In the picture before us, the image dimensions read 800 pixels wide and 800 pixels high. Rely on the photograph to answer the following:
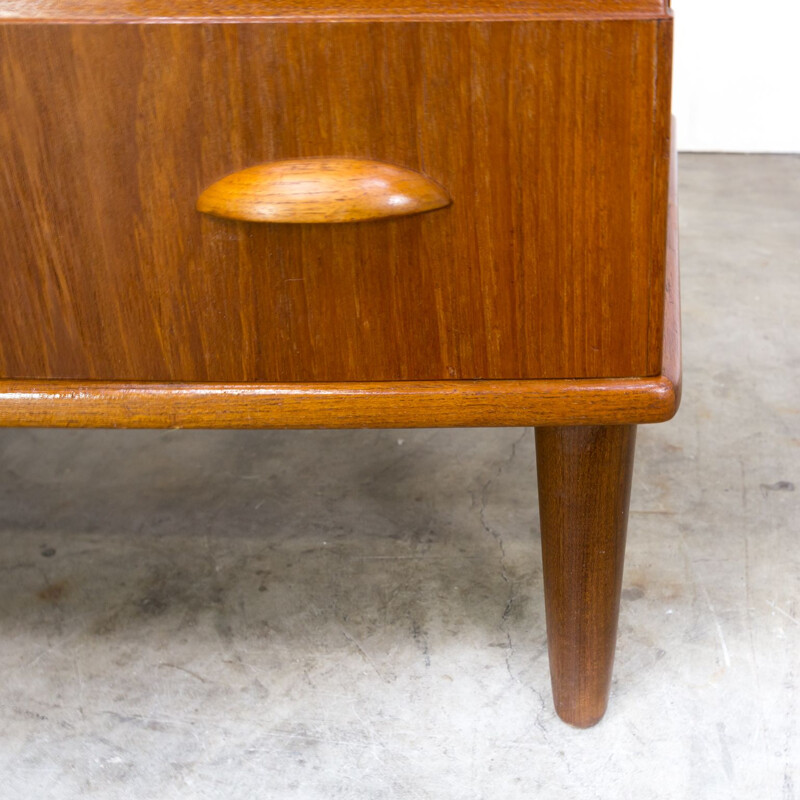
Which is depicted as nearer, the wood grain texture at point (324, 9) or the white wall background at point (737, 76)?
the wood grain texture at point (324, 9)

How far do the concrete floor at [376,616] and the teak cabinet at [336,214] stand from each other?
0.98 feet

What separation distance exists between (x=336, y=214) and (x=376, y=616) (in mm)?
503

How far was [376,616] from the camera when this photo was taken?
976 mm

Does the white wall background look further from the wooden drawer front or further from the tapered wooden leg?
the wooden drawer front

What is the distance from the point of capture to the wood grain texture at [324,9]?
0.53 metres

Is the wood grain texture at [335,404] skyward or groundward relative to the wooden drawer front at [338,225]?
groundward

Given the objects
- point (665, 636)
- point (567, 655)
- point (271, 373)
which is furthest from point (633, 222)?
point (665, 636)

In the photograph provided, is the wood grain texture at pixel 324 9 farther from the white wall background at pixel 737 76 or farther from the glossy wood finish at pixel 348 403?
the white wall background at pixel 737 76

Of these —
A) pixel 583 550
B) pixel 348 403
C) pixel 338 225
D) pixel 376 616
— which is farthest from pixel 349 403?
pixel 376 616

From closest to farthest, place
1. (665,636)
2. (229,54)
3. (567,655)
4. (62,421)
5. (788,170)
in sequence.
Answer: (229,54)
(62,421)
(567,655)
(665,636)
(788,170)

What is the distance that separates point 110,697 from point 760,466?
75 centimetres

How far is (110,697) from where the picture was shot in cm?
89

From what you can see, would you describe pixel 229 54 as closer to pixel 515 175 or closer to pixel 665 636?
pixel 515 175

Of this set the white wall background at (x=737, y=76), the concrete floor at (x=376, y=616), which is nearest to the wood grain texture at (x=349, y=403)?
the concrete floor at (x=376, y=616)
